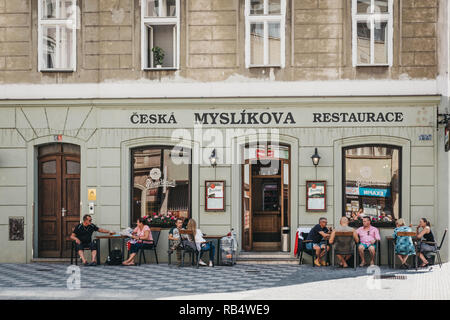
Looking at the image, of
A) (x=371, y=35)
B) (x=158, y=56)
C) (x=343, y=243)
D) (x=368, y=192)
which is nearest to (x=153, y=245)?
(x=343, y=243)

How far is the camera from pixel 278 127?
16.9 meters

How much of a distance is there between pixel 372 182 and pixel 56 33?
28.0 feet

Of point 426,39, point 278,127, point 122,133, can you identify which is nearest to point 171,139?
point 122,133

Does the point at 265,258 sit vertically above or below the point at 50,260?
above

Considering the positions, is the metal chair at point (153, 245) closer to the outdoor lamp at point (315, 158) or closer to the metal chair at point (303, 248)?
the metal chair at point (303, 248)

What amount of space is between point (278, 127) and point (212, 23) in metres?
2.96

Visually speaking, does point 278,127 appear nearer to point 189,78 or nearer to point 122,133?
point 189,78

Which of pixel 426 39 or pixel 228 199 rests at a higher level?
pixel 426 39

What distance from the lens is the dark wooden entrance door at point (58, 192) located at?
17.5 metres

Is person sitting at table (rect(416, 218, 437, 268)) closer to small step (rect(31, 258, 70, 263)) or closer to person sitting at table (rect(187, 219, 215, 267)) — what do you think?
person sitting at table (rect(187, 219, 215, 267))

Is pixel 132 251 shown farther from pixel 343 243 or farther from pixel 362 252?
pixel 362 252

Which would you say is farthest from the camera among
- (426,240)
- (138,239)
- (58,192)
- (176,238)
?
(58,192)

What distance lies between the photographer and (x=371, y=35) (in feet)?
54.9
